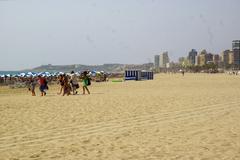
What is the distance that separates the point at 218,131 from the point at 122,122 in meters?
2.42

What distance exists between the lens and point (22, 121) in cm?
959

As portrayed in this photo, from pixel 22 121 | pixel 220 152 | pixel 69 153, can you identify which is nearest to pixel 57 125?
pixel 22 121

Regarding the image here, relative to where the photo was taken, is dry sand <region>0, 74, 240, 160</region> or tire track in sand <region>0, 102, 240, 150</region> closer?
dry sand <region>0, 74, 240, 160</region>

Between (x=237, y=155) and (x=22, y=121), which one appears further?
(x=22, y=121)

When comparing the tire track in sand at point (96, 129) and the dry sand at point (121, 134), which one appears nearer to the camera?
the dry sand at point (121, 134)

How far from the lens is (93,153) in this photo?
591cm

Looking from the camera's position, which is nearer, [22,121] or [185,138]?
[185,138]

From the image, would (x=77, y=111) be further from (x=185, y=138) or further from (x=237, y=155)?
(x=237, y=155)

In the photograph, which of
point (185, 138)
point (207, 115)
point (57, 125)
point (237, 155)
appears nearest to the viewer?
point (237, 155)

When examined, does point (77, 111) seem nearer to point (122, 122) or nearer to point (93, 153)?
point (122, 122)

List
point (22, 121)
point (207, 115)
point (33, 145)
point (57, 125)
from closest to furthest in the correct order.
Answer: point (33, 145) < point (57, 125) < point (22, 121) < point (207, 115)

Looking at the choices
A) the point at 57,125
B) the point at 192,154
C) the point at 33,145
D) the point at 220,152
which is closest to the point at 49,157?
the point at 33,145

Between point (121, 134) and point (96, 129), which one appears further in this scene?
point (96, 129)

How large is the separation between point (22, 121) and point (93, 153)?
4206 millimetres
